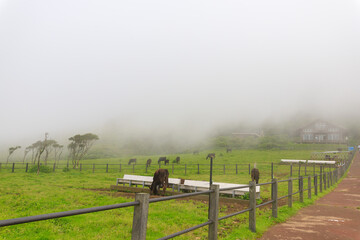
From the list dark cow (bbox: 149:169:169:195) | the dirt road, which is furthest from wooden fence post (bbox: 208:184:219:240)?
dark cow (bbox: 149:169:169:195)

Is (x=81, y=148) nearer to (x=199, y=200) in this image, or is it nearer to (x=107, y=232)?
(x=199, y=200)

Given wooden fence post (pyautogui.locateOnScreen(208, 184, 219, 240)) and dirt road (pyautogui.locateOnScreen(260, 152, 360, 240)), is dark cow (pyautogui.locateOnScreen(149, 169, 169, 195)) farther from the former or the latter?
wooden fence post (pyautogui.locateOnScreen(208, 184, 219, 240))

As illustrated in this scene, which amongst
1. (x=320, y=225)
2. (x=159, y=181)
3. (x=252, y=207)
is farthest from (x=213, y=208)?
(x=159, y=181)

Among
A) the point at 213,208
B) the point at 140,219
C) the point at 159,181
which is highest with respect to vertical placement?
the point at 140,219

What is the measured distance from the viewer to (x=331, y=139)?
83188 mm

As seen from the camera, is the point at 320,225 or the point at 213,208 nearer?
the point at 213,208

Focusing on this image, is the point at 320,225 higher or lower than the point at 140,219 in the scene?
lower

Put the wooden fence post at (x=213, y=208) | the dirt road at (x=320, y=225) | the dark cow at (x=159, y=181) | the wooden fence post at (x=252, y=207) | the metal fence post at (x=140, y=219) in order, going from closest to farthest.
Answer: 1. the metal fence post at (x=140, y=219)
2. the wooden fence post at (x=213, y=208)
3. the dirt road at (x=320, y=225)
4. the wooden fence post at (x=252, y=207)
5. the dark cow at (x=159, y=181)

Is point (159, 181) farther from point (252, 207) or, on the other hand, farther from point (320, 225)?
point (320, 225)

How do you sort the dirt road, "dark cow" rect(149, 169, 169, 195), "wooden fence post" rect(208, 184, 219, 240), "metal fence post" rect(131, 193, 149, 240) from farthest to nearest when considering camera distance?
"dark cow" rect(149, 169, 169, 195) → the dirt road → "wooden fence post" rect(208, 184, 219, 240) → "metal fence post" rect(131, 193, 149, 240)

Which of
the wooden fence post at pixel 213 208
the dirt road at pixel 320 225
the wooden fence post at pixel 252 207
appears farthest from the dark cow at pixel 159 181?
the wooden fence post at pixel 213 208

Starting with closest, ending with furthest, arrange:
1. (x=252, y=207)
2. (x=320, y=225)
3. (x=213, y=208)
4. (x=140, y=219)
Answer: (x=140, y=219)
(x=213, y=208)
(x=252, y=207)
(x=320, y=225)

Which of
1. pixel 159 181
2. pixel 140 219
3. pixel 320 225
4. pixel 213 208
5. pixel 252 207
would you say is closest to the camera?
pixel 140 219

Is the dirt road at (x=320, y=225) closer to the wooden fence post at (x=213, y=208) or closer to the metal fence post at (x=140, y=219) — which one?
the wooden fence post at (x=213, y=208)
